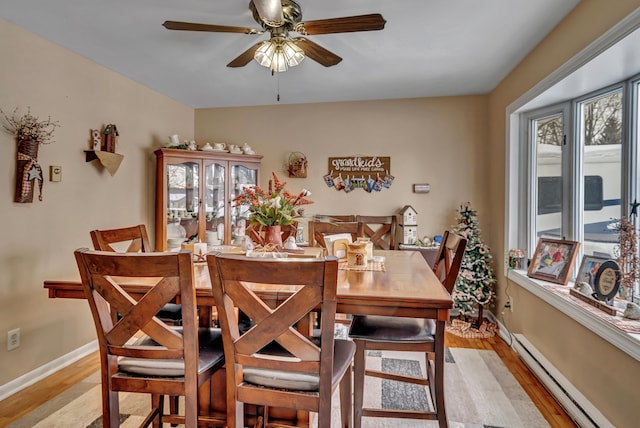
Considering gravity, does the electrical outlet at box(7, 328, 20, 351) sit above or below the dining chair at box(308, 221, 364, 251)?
below

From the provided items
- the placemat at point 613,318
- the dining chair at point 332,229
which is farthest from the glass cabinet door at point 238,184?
the placemat at point 613,318

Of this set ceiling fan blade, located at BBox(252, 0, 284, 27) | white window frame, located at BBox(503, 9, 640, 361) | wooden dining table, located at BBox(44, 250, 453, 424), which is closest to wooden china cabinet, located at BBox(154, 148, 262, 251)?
wooden dining table, located at BBox(44, 250, 453, 424)

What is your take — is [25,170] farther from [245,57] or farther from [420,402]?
[420,402]

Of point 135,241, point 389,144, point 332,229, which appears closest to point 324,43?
point 332,229

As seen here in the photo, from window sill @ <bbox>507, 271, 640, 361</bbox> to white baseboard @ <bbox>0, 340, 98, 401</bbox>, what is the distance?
3.49 meters

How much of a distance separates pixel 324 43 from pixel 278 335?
7.06 ft

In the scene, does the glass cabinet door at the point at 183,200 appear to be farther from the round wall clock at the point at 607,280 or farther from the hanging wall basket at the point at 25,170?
the round wall clock at the point at 607,280

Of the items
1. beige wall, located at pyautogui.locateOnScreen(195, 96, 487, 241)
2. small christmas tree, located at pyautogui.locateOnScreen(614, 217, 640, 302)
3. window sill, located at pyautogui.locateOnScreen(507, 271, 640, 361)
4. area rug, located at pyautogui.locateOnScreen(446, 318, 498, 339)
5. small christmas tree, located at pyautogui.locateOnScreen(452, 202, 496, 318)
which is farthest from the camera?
beige wall, located at pyautogui.locateOnScreen(195, 96, 487, 241)

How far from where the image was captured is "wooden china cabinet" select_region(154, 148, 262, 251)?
364cm

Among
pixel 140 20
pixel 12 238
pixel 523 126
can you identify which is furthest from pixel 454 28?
pixel 12 238

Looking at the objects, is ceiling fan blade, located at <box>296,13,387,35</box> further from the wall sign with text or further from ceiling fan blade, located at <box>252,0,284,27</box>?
the wall sign with text

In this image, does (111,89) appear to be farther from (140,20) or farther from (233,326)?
(233,326)

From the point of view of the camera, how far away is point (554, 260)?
2.50 metres

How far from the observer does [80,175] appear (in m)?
2.83
